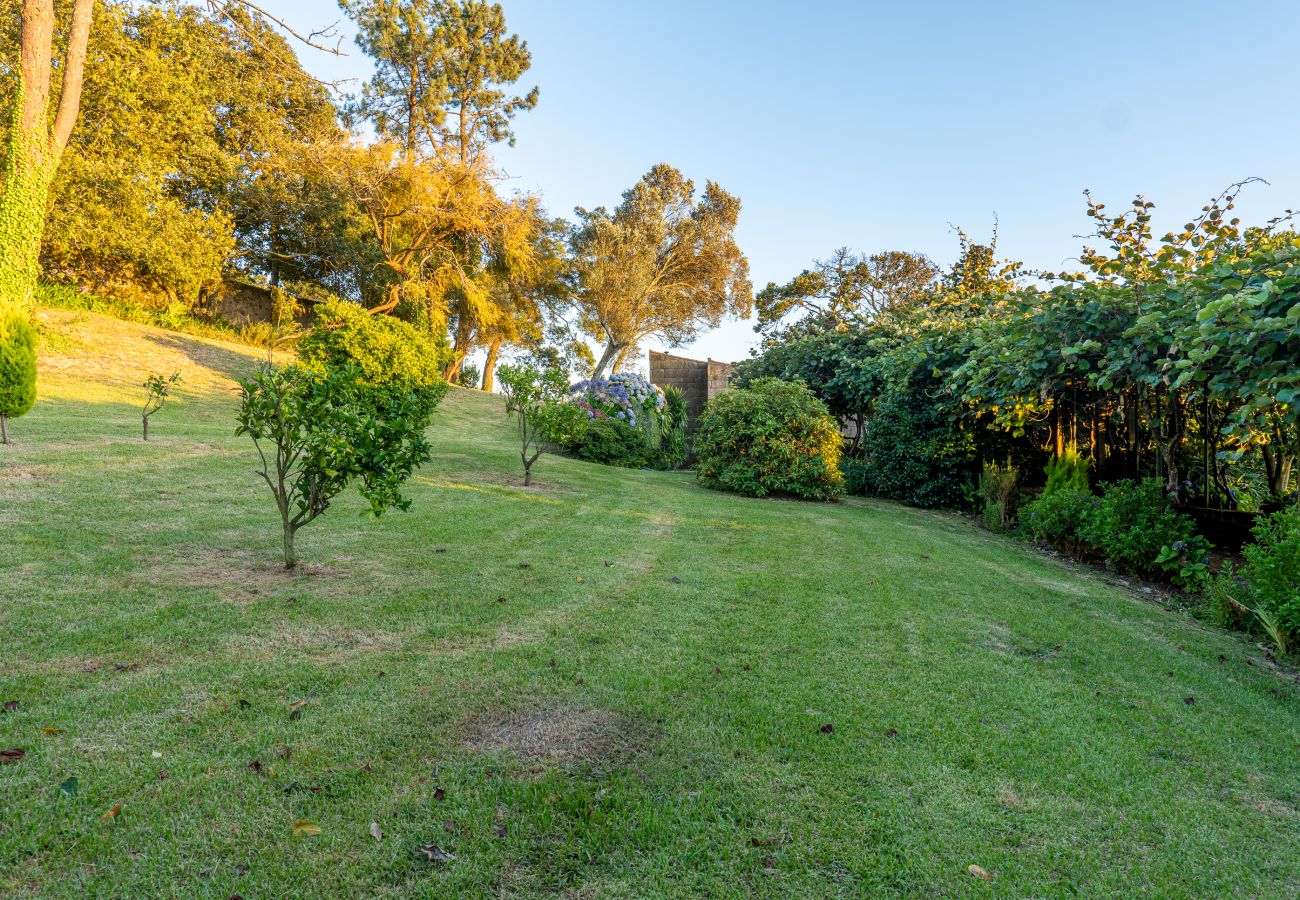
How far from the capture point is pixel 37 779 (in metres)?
1.74

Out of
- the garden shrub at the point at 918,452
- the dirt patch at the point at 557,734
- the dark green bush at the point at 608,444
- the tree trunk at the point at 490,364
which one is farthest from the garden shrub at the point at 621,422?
the tree trunk at the point at 490,364

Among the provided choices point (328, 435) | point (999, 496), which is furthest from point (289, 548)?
point (999, 496)

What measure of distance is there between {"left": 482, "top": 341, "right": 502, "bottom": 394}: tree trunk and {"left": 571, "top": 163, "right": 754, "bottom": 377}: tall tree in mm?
4174

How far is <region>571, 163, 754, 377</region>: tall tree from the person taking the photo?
2467 centimetres

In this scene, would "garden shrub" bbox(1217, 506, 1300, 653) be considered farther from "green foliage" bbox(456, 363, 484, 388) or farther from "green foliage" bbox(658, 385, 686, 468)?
"green foliage" bbox(456, 363, 484, 388)

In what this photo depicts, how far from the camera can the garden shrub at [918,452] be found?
10.0m

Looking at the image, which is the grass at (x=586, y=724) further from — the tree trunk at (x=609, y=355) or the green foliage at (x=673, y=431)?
the tree trunk at (x=609, y=355)

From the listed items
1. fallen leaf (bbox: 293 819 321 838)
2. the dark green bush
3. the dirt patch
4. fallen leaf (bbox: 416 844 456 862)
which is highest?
the dark green bush

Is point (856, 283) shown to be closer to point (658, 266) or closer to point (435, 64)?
point (658, 266)

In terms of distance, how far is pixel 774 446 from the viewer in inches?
384

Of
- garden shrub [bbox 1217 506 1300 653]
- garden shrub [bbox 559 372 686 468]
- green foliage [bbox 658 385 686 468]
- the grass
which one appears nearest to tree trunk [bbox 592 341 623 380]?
green foliage [bbox 658 385 686 468]

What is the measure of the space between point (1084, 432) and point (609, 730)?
8.98 metres

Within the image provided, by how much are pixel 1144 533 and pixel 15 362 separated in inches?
457

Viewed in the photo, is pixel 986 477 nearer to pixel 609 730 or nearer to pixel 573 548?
pixel 573 548
